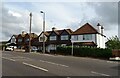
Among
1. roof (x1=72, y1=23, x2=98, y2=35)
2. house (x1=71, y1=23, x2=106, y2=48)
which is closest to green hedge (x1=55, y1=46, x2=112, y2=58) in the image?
house (x1=71, y1=23, x2=106, y2=48)

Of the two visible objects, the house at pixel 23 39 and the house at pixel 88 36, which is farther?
the house at pixel 23 39

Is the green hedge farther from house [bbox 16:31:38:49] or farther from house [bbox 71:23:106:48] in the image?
house [bbox 16:31:38:49]

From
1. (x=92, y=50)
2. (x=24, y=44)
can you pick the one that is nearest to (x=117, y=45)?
(x=92, y=50)

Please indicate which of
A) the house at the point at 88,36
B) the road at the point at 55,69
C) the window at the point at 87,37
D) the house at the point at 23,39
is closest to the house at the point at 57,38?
the house at the point at 88,36

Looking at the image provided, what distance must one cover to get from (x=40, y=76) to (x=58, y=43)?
6103 centimetres

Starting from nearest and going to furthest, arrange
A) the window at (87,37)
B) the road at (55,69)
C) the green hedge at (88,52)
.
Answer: the road at (55,69) < the green hedge at (88,52) < the window at (87,37)

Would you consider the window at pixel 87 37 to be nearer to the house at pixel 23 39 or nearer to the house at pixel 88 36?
the house at pixel 88 36

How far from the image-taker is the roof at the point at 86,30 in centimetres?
6515

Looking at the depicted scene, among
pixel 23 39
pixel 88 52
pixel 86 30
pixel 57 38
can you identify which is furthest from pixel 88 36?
pixel 23 39

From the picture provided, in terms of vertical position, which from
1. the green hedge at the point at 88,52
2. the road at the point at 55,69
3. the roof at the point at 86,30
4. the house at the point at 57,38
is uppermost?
the roof at the point at 86,30

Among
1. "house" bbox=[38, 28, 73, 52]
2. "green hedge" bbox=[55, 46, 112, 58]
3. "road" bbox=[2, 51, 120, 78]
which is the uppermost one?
"house" bbox=[38, 28, 73, 52]

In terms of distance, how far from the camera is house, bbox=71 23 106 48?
2505 inches

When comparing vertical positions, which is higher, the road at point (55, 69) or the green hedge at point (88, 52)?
the green hedge at point (88, 52)

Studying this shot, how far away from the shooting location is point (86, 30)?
66938mm
